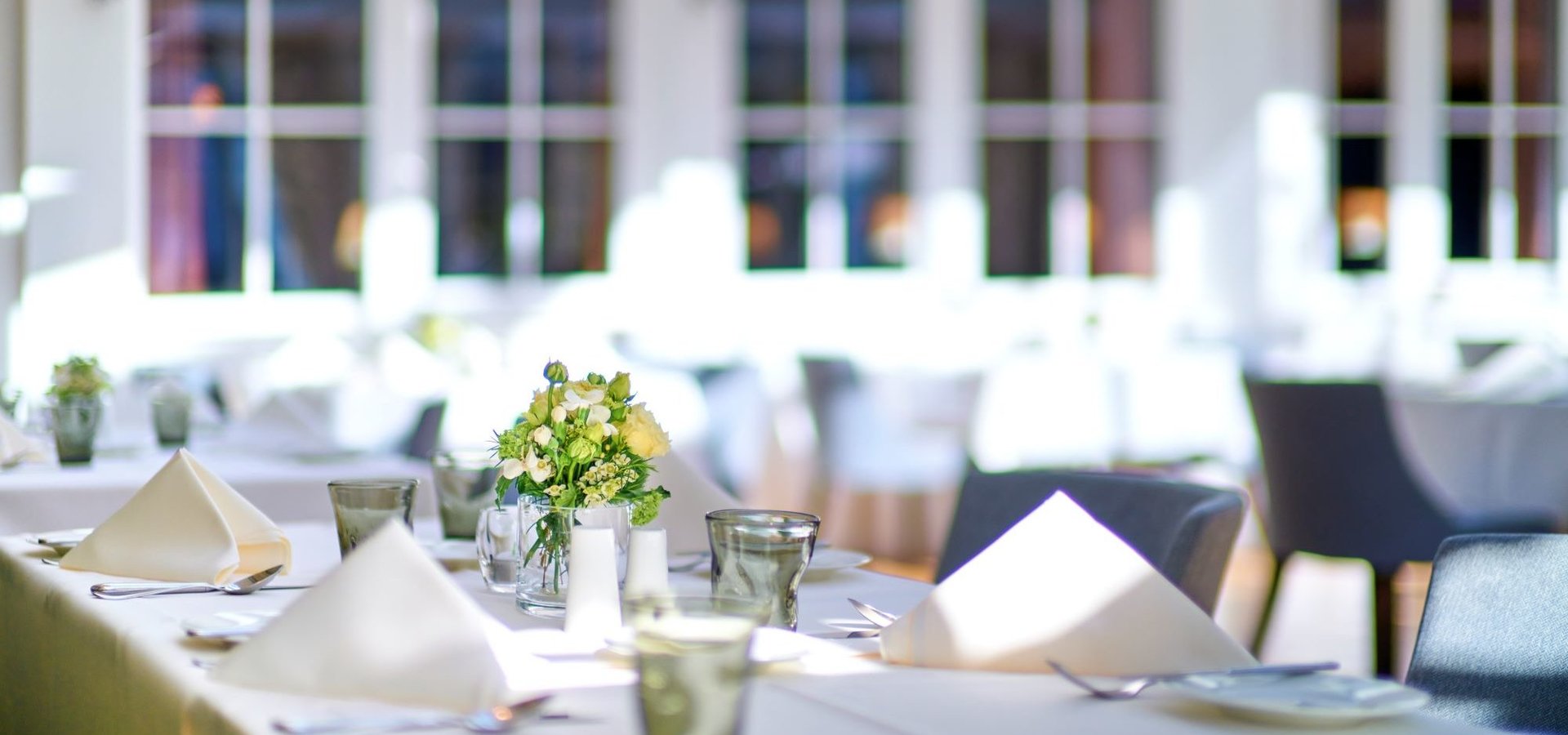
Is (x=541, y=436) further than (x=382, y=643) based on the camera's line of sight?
Yes

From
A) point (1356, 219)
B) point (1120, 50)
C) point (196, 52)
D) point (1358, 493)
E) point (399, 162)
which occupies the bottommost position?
point (1358, 493)

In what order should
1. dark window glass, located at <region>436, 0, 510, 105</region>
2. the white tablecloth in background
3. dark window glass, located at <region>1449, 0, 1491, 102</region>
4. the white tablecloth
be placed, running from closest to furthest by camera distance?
the white tablecloth in background, the white tablecloth, dark window glass, located at <region>436, 0, 510, 105</region>, dark window glass, located at <region>1449, 0, 1491, 102</region>

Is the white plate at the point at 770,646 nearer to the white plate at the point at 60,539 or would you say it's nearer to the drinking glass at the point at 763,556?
the drinking glass at the point at 763,556

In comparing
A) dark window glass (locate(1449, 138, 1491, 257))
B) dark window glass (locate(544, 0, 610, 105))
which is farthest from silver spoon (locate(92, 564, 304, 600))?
dark window glass (locate(1449, 138, 1491, 257))

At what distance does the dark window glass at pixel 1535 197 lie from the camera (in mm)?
7285

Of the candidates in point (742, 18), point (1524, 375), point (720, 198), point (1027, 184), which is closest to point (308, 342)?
point (720, 198)

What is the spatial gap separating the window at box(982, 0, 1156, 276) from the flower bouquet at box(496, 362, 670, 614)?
582 centimetres

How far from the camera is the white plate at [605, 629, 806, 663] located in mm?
1271

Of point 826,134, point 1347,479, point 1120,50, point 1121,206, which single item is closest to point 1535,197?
point 1121,206

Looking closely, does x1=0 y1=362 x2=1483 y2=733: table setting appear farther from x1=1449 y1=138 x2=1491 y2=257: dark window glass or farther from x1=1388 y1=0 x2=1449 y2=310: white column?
x1=1449 y1=138 x2=1491 y2=257: dark window glass

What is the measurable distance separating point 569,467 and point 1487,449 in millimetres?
3440

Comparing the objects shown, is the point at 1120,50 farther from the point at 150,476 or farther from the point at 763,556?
the point at 763,556

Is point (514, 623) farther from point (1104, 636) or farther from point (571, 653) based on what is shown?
point (1104, 636)

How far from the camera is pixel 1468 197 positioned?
23.9ft
